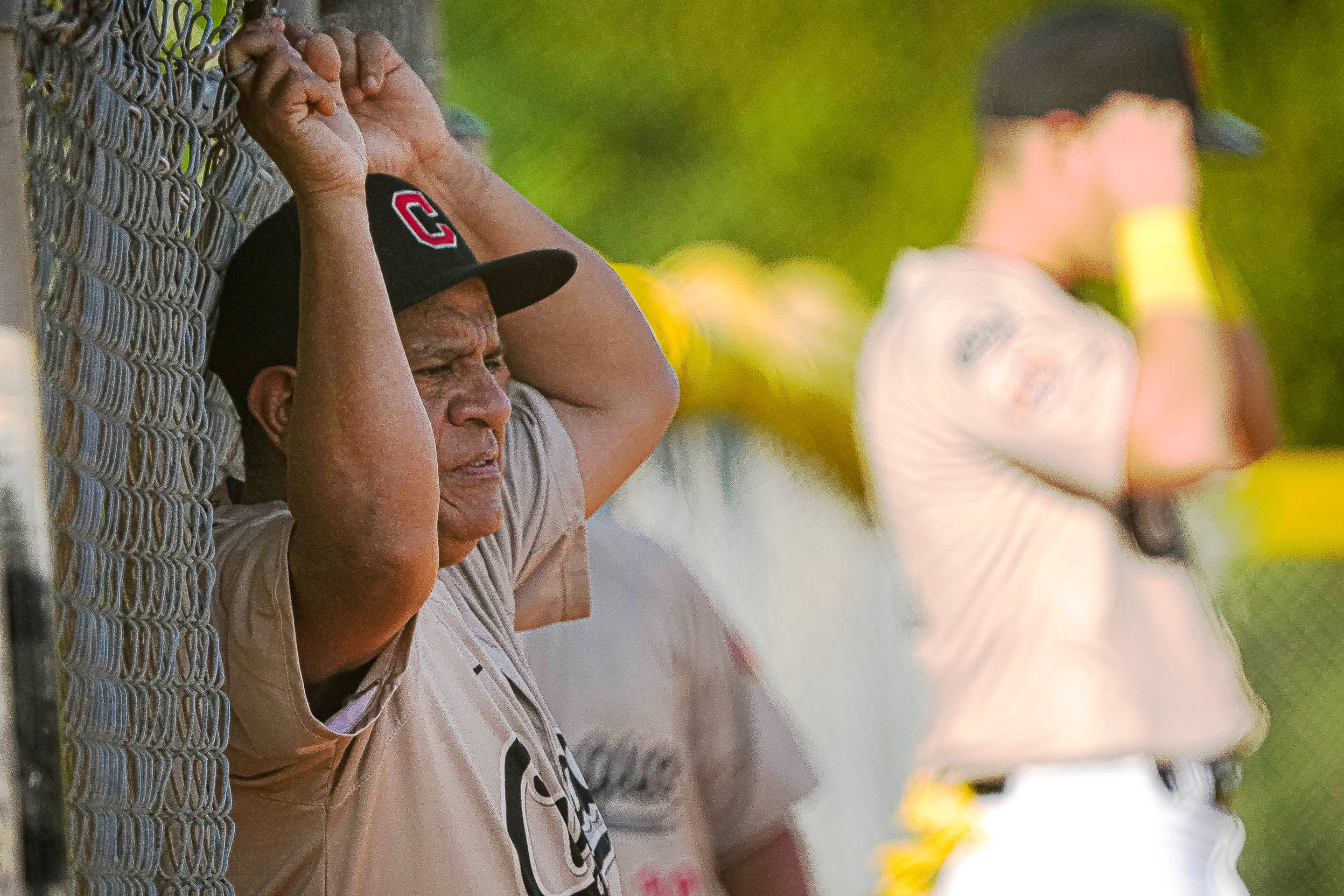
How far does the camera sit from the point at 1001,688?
9.01 feet

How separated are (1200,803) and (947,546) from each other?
20.6 inches

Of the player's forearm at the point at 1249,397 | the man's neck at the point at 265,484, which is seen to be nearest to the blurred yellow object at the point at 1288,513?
the player's forearm at the point at 1249,397

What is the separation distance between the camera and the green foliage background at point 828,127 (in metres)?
4.96

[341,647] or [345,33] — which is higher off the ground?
[345,33]

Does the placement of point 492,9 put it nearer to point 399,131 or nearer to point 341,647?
point 399,131

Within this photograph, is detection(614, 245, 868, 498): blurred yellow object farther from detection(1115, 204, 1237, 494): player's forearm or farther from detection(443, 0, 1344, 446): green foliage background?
detection(443, 0, 1344, 446): green foliage background

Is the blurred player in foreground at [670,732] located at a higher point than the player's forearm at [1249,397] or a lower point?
lower

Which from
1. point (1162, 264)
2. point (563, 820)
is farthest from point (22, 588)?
point (1162, 264)

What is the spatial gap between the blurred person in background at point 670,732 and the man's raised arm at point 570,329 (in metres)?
0.28

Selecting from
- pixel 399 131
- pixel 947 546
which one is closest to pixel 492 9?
pixel 947 546

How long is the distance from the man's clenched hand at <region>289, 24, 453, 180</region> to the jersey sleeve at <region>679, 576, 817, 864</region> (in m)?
0.66

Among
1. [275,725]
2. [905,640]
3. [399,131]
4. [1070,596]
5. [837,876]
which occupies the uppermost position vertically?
[399,131]

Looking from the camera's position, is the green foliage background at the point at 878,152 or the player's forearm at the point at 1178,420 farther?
the green foliage background at the point at 878,152

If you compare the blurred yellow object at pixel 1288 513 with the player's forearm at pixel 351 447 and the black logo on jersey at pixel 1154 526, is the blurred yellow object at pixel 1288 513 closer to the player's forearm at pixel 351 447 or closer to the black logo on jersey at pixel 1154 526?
the black logo on jersey at pixel 1154 526
